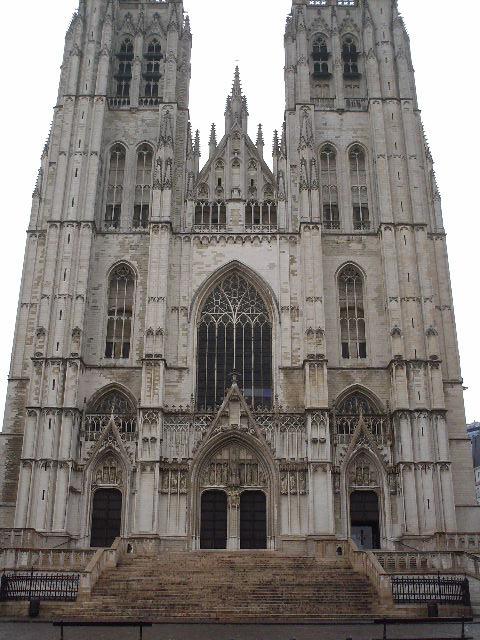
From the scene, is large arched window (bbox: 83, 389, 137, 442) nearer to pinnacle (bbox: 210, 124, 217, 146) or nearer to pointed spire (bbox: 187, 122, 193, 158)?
pointed spire (bbox: 187, 122, 193, 158)

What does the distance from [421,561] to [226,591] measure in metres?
6.91

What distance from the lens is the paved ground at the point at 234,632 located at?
15898 mm

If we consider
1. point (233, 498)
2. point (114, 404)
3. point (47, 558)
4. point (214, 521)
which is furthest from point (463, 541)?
point (114, 404)

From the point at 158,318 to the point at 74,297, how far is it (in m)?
4.10

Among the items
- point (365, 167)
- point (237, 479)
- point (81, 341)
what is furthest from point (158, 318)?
point (365, 167)

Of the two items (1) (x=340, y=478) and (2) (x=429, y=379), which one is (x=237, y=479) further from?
(2) (x=429, y=379)

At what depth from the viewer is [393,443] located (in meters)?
32.0

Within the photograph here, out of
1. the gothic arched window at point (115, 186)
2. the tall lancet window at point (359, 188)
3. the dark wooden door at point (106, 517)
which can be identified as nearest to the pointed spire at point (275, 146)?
the tall lancet window at point (359, 188)

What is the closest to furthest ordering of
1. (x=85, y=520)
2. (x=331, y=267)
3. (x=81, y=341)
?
1. (x=85, y=520)
2. (x=81, y=341)
3. (x=331, y=267)

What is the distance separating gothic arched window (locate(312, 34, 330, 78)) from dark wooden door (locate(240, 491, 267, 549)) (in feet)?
77.9

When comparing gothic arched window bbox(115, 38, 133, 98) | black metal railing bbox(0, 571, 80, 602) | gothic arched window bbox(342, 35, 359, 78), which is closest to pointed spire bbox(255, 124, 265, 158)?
gothic arched window bbox(342, 35, 359, 78)

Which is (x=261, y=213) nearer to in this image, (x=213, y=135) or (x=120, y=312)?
(x=213, y=135)

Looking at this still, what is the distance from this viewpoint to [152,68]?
41.6 metres

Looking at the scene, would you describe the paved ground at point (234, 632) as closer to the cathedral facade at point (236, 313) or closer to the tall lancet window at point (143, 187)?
the cathedral facade at point (236, 313)
